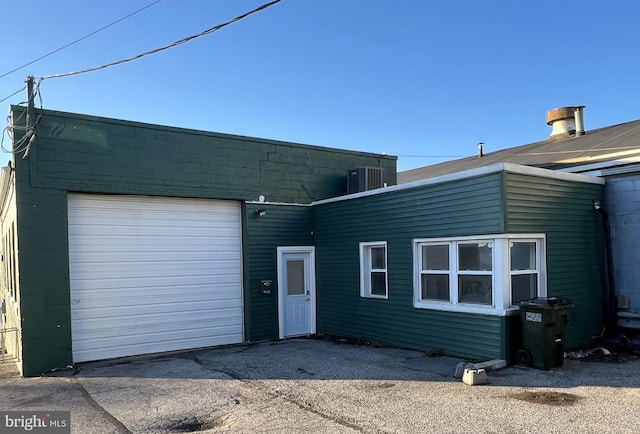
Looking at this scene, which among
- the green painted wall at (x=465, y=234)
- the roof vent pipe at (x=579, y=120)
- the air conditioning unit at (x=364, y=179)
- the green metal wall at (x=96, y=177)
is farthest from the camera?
the roof vent pipe at (x=579, y=120)

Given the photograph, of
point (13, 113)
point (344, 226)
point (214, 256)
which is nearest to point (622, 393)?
point (344, 226)

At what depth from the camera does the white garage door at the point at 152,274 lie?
9.60 m

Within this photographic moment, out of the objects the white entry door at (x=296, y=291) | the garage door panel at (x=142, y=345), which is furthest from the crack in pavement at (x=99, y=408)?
the white entry door at (x=296, y=291)

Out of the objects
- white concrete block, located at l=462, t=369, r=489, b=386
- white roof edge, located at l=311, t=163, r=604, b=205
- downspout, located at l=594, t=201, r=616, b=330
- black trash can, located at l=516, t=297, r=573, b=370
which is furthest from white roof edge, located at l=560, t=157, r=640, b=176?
white concrete block, located at l=462, t=369, r=489, b=386

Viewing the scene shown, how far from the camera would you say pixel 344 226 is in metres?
11.7

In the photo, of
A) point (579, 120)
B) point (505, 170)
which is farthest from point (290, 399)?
point (579, 120)

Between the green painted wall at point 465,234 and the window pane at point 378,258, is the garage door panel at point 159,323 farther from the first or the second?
the window pane at point 378,258

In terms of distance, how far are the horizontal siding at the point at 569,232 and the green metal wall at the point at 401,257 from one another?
0.59 meters

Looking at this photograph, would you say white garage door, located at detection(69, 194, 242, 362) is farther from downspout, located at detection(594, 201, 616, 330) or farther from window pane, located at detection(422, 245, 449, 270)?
downspout, located at detection(594, 201, 616, 330)

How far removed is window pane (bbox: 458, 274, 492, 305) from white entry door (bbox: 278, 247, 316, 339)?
4497mm

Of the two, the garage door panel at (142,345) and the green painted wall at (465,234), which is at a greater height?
the green painted wall at (465,234)

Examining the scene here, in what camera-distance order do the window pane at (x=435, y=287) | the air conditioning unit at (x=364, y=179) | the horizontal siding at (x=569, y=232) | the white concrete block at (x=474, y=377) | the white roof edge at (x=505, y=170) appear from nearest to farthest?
the white concrete block at (x=474, y=377) → the white roof edge at (x=505, y=170) → the horizontal siding at (x=569, y=232) → the window pane at (x=435, y=287) → the air conditioning unit at (x=364, y=179)

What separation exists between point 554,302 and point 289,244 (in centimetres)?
628
